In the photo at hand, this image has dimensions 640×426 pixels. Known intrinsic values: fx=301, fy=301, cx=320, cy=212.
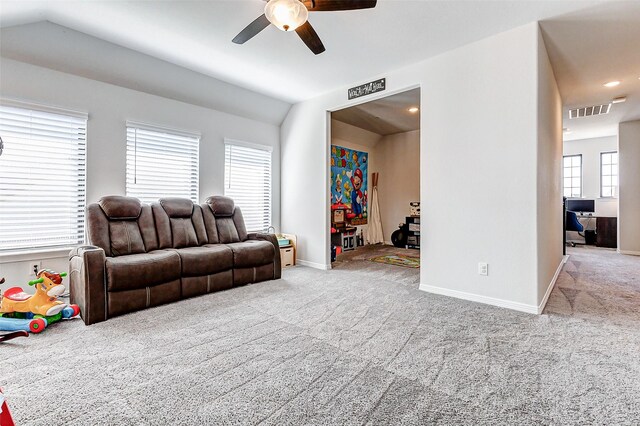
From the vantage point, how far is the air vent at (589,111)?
519 centimetres

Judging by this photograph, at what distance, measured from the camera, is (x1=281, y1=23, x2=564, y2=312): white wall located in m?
2.85

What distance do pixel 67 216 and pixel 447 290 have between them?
433 cm

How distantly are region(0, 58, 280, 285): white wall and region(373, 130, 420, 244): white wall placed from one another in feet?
13.3

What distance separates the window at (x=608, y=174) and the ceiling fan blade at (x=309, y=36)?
8.58 m

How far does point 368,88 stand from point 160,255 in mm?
3340

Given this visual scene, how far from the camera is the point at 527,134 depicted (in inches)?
112

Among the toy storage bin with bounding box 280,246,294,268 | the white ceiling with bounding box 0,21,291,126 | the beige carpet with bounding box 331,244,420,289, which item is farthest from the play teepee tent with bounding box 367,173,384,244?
the white ceiling with bounding box 0,21,291,126

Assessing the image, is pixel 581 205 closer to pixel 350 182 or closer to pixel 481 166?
pixel 350 182

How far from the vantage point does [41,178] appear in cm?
319

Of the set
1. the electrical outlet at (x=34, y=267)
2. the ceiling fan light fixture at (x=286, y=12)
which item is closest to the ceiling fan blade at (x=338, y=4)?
the ceiling fan light fixture at (x=286, y=12)

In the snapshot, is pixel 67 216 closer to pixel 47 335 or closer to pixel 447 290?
pixel 47 335

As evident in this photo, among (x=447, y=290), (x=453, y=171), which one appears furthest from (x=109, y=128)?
(x=447, y=290)

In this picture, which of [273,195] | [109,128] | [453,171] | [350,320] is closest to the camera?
[350,320]

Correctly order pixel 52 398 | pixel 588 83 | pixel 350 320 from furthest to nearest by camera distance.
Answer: pixel 588 83 → pixel 350 320 → pixel 52 398
